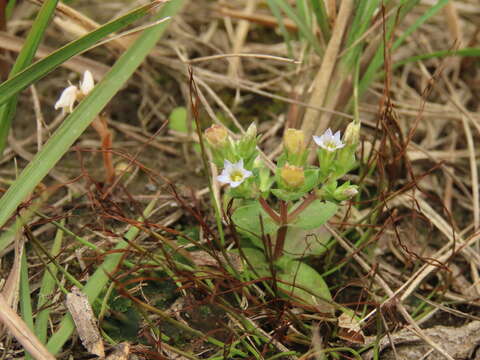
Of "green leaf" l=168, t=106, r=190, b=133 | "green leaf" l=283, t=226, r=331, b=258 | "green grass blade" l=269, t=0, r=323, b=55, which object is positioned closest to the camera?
"green leaf" l=283, t=226, r=331, b=258

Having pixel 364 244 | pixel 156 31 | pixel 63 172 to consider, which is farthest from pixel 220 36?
pixel 364 244

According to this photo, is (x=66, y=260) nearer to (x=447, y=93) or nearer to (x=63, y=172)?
(x=63, y=172)

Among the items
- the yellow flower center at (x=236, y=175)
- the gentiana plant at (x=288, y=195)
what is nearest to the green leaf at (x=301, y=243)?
the gentiana plant at (x=288, y=195)

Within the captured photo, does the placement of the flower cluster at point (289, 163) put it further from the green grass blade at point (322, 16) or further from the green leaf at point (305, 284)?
the green grass blade at point (322, 16)

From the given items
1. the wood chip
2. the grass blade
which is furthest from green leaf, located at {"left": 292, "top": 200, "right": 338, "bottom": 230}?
the wood chip

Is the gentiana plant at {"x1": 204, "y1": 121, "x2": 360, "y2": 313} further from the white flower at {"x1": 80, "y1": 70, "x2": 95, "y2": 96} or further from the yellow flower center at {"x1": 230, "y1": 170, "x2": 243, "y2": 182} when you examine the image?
the white flower at {"x1": 80, "y1": 70, "x2": 95, "y2": 96}

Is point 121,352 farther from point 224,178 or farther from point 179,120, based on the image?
point 179,120

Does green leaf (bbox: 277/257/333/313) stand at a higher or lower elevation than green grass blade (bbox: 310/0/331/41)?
lower
